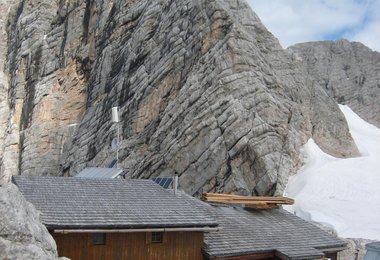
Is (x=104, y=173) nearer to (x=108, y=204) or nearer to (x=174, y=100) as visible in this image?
(x=108, y=204)

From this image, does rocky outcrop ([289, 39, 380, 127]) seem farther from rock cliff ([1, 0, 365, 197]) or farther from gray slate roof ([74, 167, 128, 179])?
gray slate roof ([74, 167, 128, 179])

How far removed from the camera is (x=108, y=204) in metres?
15.2

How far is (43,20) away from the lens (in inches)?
2479

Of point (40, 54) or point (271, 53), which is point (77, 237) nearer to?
point (271, 53)

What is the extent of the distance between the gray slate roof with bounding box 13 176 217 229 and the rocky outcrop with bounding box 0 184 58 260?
2801 millimetres

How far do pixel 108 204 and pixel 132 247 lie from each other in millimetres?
1538

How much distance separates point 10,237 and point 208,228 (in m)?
7.48

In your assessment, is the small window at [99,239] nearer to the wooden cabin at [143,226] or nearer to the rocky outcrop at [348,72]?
the wooden cabin at [143,226]

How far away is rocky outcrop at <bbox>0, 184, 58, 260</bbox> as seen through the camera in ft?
30.0

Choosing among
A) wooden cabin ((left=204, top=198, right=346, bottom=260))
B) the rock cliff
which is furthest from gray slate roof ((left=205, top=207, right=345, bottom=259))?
the rock cliff

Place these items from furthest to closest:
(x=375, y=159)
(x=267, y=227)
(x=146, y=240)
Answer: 1. (x=375, y=159)
2. (x=267, y=227)
3. (x=146, y=240)

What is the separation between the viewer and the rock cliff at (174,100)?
3306 centimetres

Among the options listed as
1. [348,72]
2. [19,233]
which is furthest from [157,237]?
[348,72]

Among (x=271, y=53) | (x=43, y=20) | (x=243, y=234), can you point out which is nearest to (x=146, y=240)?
(x=243, y=234)
